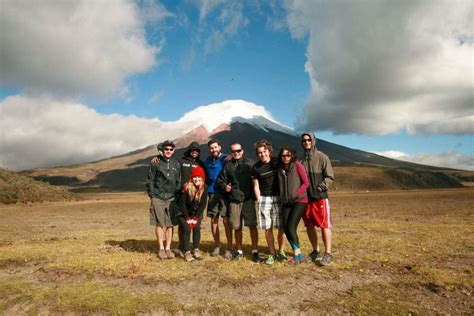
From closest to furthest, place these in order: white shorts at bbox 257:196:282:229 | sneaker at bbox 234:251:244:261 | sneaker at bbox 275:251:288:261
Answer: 1. white shorts at bbox 257:196:282:229
2. sneaker at bbox 275:251:288:261
3. sneaker at bbox 234:251:244:261

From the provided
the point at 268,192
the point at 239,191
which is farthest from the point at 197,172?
the point at 268,192

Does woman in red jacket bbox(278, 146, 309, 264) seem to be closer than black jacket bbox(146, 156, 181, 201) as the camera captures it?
Yes

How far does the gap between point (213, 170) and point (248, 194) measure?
1352mm

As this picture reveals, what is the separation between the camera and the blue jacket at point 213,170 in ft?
32.6

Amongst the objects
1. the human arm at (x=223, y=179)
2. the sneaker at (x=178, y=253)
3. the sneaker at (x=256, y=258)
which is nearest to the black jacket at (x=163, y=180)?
the human arm at (x=223, y=179)

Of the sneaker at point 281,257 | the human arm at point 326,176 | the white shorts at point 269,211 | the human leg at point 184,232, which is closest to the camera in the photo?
the human arm at point 326,176

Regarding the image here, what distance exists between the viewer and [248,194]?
370 inches

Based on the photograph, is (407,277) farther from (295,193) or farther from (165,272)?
(165,272)

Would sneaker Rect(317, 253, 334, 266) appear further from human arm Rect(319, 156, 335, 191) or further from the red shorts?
human arm Rect(319, 156, 335, 191)

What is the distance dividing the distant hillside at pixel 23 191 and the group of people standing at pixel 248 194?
47.2 metres

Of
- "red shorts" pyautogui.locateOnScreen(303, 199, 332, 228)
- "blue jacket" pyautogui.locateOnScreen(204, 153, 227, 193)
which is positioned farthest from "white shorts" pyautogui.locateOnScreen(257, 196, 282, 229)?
"blue jacket" pyautogui.locateOnScreen(204, 153, 227, 193)

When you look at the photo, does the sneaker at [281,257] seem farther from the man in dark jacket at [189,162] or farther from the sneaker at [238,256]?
the man in dark jacket at [189,162]

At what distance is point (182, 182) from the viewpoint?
401 inches

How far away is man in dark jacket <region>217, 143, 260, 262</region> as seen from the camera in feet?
30.6
